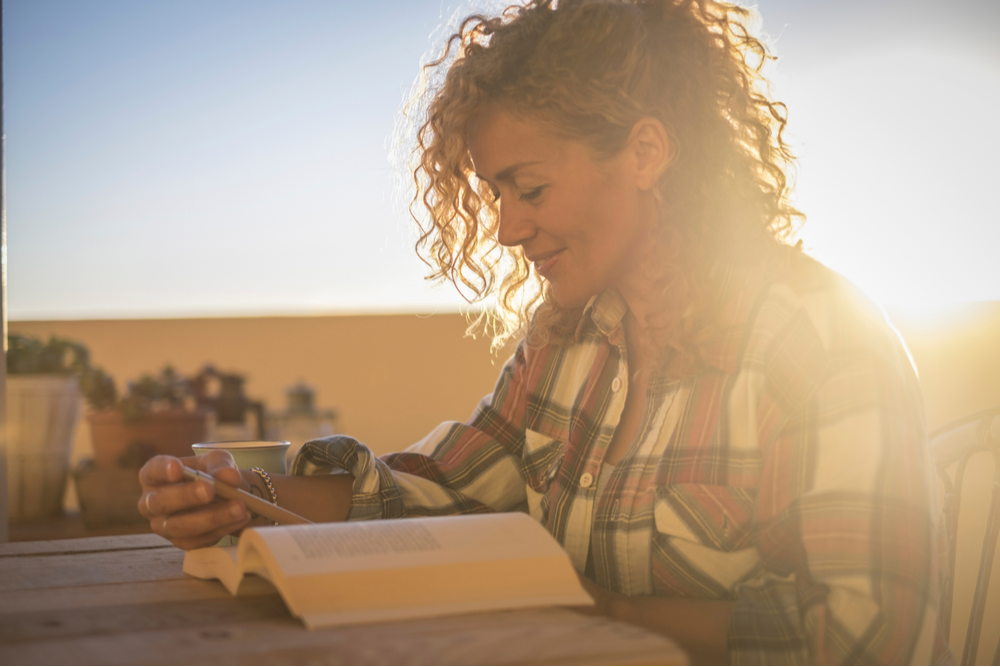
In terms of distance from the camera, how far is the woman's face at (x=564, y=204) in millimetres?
1015

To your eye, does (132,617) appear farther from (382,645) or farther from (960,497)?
(960,497)

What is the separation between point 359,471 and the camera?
1.04 metres

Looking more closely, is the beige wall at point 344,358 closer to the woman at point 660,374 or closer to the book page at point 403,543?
the woman at point 660,374

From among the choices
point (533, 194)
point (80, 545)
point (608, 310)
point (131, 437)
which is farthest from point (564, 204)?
point (131, 437)

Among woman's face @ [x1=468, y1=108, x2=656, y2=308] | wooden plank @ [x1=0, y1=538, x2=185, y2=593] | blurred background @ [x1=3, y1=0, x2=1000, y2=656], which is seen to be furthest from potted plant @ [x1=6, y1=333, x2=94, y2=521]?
woman's face @ [x1=468, y1=108, x2=656, y2=308]

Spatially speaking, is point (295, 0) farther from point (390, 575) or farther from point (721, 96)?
point (390, 575)

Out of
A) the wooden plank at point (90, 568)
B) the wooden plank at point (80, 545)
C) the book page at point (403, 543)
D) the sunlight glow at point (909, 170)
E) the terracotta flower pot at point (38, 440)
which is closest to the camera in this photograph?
the book page at point (403, 543)

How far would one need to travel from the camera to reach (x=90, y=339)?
14.0ft

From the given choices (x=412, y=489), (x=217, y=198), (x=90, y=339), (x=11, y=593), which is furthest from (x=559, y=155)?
(x=90, y=339)

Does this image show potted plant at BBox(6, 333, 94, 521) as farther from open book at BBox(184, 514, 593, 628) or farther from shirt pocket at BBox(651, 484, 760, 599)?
shirt pocket at BBox(651, 484, 760, 599)

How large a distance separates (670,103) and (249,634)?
820 mm

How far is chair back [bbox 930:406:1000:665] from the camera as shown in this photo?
1.00 m

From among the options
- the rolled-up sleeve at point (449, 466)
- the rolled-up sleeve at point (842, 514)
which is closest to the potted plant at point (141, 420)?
the rolled-up sleeve at point (449, 466)

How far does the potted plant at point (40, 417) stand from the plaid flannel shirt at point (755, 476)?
1567 millimetres
